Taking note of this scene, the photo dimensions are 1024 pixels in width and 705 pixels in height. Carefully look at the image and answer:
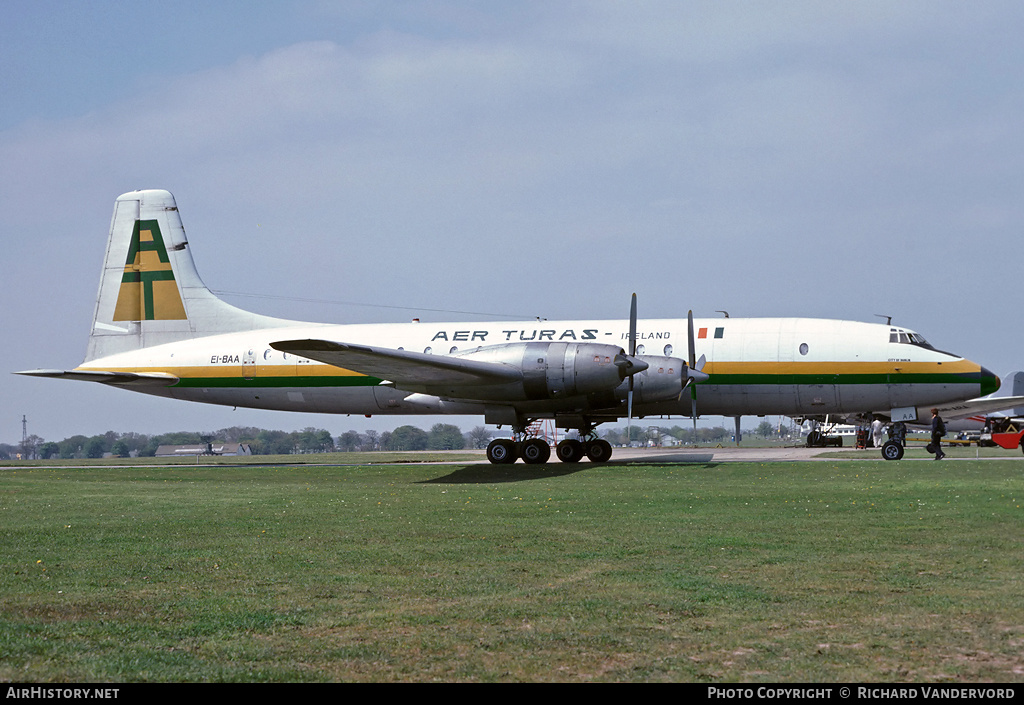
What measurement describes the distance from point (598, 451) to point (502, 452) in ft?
12.0

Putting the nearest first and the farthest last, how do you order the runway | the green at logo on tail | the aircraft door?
the runway → the aircraft door → the green at logo on tail

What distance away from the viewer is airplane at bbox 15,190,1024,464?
1077 inches

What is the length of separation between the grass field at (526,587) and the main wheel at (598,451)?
12961mm

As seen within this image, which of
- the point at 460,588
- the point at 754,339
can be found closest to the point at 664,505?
the point at 460,588

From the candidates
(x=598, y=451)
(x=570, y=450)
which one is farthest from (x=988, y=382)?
(x=570, y=450)

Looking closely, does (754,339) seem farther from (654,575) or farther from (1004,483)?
(654,575)

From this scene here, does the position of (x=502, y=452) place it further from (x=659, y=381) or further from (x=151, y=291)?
(x=151, y=291)

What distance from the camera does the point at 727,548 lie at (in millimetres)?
11602

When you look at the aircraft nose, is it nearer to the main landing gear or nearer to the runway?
the runway

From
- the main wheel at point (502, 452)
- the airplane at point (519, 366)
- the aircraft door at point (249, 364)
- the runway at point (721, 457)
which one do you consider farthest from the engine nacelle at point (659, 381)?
the aircraft door at point (249, 364)

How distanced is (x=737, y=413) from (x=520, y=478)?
993cm

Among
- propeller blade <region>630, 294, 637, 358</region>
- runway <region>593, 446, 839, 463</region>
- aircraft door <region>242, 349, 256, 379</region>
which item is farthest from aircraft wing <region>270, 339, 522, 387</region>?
aircraft door <region>242, 349, 256, 379</region>

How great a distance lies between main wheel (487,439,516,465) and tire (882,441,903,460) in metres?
12.0
